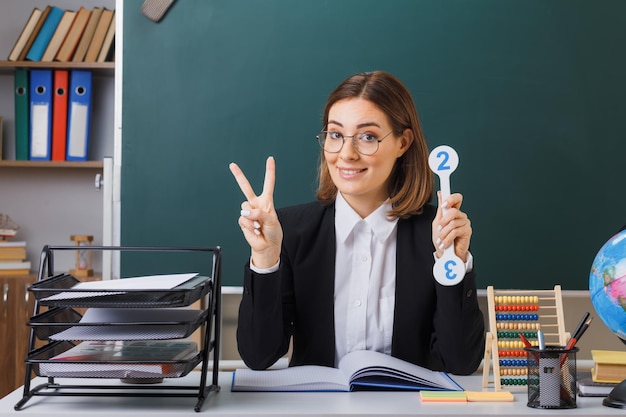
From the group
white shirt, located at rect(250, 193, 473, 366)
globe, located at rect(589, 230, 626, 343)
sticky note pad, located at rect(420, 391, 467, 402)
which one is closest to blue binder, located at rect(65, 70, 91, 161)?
white shirt, located at rect(250, 193, 473, 366)

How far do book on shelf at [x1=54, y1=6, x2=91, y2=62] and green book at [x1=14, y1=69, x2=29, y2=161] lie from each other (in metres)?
0.19

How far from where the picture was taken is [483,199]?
2855 mm

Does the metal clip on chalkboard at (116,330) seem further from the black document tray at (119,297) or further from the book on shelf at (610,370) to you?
the book on shelf at (610,370)

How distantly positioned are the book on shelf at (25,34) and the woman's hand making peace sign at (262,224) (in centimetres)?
252

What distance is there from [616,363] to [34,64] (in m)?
3.05

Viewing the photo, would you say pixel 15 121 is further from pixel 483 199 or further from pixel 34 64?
pixel 483 199

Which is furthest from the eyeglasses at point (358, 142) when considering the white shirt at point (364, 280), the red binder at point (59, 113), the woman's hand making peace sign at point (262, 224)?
the red binder at point (59, 113)

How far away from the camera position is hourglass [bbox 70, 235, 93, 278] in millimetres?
3588

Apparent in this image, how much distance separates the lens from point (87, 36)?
12.2 ft

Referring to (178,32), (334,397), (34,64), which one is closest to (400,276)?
(334,397)

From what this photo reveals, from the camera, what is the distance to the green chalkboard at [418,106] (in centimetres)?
285

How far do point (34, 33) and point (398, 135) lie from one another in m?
2.43

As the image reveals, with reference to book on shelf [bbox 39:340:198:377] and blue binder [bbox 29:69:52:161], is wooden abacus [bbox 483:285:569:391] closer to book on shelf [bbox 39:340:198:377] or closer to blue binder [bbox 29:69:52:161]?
book on shelf [bbox 39:340:198:377]

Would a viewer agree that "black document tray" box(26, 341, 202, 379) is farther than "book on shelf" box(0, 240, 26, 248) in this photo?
No
